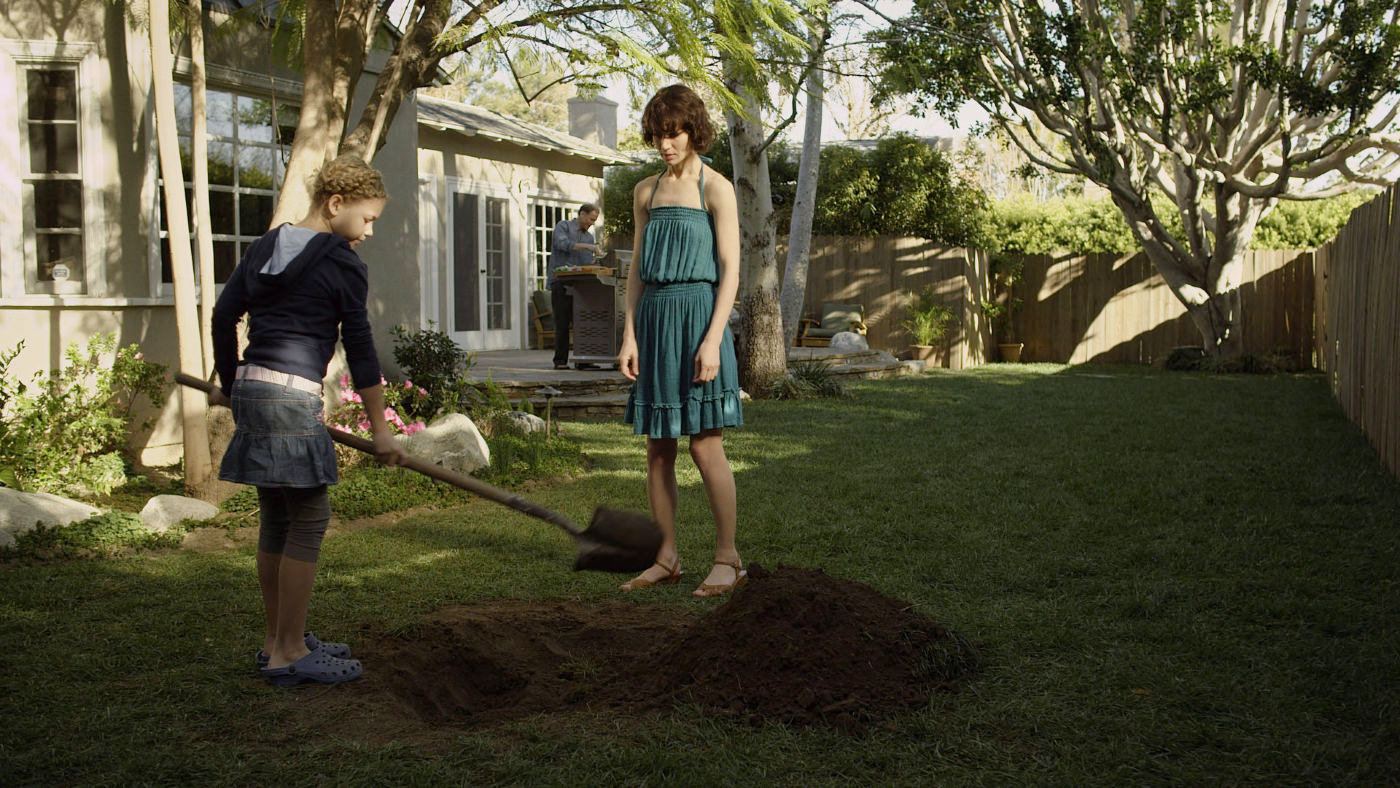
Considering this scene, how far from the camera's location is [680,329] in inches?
172

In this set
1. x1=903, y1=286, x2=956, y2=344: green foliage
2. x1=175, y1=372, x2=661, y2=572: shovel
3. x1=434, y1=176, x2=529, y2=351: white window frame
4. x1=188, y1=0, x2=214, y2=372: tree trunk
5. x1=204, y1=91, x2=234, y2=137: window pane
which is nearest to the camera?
x1=175, y1=372, x2=661, y2=572: shovel

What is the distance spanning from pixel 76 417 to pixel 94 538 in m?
1.55

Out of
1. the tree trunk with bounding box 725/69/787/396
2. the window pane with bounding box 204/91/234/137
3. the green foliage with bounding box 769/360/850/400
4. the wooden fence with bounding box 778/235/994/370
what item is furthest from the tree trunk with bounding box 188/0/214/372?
the wooden fence with bounding box 778/235/994/370

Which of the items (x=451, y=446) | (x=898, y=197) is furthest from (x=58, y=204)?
(x=898, y=197)

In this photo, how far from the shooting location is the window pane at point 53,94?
23.2 ft

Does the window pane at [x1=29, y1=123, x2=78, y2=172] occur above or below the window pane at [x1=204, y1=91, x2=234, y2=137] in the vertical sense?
below

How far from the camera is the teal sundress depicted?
4344 mm

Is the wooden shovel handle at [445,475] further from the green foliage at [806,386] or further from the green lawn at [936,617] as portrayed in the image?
the green foliage at [806,386]

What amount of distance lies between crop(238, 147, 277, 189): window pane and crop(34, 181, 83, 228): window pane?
3.97 feet

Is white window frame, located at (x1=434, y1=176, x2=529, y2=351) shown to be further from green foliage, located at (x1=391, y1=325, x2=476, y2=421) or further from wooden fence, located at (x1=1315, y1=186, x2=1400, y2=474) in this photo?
wooden fence, located at (x1=1315, y1=186, x2=1400, y2=474)

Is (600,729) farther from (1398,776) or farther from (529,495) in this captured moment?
(529,495)

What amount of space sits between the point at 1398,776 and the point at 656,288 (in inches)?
Result: 109

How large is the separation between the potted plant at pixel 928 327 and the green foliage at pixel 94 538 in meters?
13.3

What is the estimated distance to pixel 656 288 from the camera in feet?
14.5
